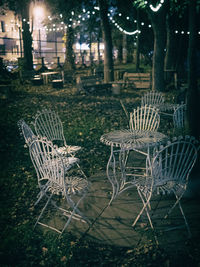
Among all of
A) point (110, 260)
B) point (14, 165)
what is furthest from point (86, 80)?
point (110, 260)

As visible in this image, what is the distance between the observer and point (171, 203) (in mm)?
4012

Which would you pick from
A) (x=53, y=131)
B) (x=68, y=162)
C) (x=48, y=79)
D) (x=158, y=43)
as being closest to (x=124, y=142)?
(x=68, y=162)

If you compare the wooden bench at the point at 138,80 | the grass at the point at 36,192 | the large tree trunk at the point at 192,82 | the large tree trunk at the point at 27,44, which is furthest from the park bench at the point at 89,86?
the large tree trunk at the point at 192,82

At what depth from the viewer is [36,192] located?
4.75 metres

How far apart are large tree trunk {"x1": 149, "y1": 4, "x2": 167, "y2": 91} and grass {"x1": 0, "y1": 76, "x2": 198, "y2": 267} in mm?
3055

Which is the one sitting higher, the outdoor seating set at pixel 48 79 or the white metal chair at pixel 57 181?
the outdoor seating set at pixel 48 79

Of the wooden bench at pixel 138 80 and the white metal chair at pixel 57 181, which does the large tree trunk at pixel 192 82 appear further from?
the wooden bench at pixel 138 80

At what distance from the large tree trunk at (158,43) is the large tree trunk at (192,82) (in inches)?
368

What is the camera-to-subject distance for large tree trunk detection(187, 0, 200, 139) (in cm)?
404

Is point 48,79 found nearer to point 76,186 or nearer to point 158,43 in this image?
point 158,43

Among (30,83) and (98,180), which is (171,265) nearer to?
(98,180)

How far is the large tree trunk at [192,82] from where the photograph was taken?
404 cm

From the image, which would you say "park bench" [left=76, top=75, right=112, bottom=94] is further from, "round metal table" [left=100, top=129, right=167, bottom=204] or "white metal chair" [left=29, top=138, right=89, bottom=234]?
"white metal chair" [left=29, top=138, right=89, bottom=234]

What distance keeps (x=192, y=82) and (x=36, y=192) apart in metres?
3.03
